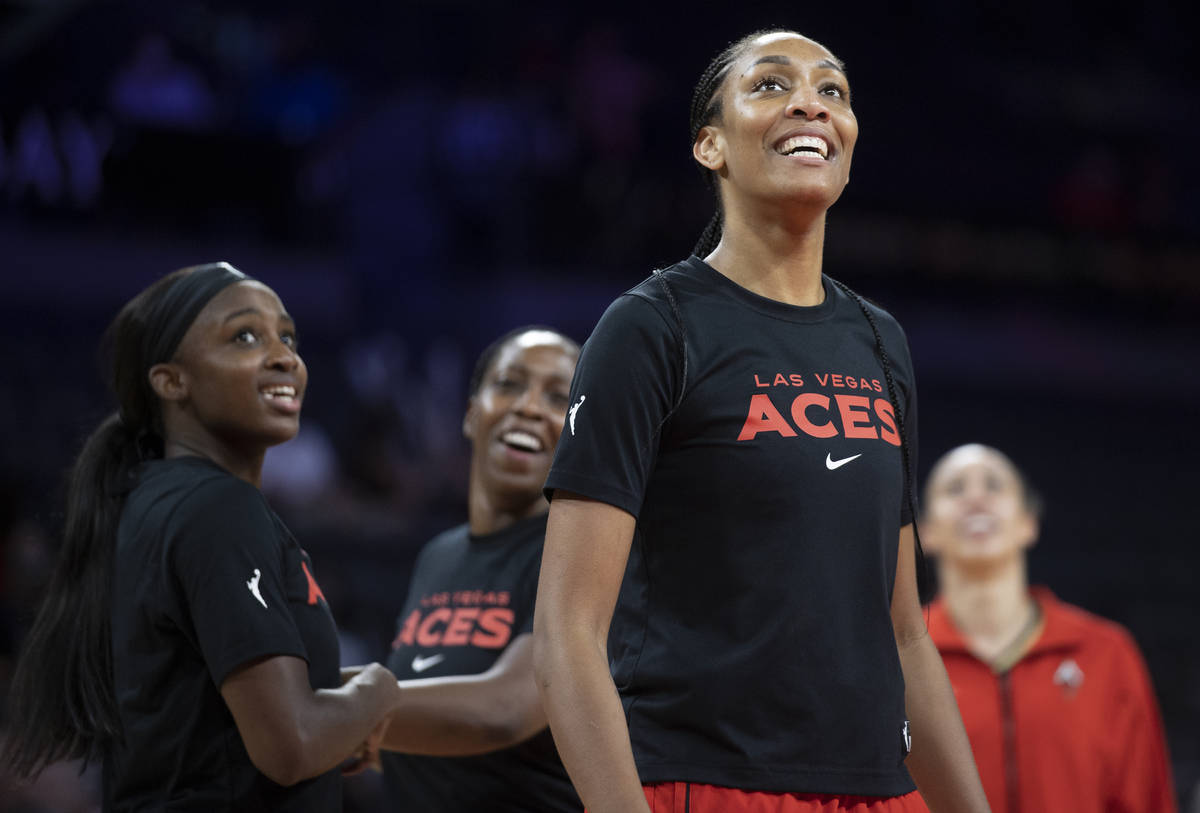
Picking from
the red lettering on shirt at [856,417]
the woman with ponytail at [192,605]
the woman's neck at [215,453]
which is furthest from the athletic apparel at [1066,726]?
the woman's neck at [215,453]

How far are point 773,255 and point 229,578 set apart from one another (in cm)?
97

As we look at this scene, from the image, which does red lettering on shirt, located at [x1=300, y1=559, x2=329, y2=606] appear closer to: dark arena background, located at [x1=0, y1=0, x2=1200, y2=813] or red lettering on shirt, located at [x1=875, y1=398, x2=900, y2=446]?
red lettering on shirt, located at [x1=875, y1=398, x2=900, y2=446]

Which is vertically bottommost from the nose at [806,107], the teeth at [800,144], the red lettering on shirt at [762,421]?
the red lettering on shirt at [762,421]

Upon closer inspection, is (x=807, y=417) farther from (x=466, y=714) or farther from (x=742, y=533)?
(x=466, y=714)

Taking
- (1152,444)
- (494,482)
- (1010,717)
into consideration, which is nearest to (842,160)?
(494,482)

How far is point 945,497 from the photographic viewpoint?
427 centimetres

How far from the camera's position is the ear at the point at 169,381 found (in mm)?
2420

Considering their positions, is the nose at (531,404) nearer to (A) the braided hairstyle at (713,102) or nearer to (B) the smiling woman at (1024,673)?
(A) the braided hairstyle at (713,102)

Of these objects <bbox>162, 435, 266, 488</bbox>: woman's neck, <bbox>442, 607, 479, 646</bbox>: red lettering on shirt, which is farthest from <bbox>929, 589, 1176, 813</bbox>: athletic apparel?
<bbox>162, 435, 266, 488</bbox>: woman's neck

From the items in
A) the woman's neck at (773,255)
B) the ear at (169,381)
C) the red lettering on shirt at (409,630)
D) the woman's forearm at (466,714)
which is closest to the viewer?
the woman's neck at (773,255)

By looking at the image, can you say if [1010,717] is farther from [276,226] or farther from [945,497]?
[276,226]

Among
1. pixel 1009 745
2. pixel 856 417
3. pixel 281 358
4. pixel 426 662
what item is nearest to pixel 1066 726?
pixel 1009 745

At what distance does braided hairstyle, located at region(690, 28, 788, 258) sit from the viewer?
2.09 m

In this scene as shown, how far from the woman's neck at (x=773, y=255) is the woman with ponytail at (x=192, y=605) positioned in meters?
0.88
